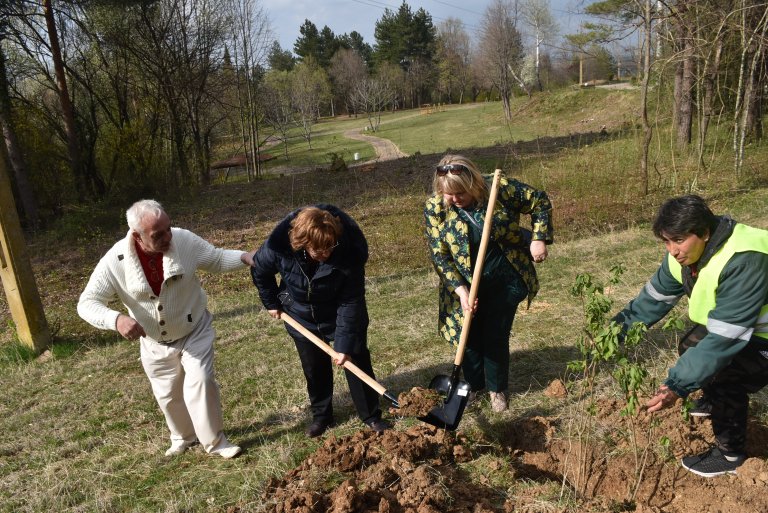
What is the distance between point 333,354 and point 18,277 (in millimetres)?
4745

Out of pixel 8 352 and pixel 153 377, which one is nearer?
pixel 153 377

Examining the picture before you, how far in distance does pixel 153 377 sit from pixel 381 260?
583cm

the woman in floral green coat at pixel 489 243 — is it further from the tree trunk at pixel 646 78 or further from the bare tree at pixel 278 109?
the bare tree at pixel 278 109

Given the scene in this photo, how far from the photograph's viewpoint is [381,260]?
354 inches

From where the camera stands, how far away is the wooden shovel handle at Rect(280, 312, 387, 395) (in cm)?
315

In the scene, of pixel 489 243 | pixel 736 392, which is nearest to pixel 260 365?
pixel 489 243

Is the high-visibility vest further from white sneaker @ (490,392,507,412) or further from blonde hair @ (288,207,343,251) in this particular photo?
blonde hair @ (288,207,343,251)

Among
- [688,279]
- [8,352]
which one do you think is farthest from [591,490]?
[8,352]

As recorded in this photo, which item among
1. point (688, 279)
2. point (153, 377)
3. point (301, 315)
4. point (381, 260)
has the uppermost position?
point (688, 279)

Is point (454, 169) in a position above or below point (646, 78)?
below

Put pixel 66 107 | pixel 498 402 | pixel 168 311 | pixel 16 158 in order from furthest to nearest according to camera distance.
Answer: pixel 66 107 → pixel 16 158 → pixel 498 402 → pixel 168 311

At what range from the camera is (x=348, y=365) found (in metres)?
3.21

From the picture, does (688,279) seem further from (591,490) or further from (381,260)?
(381,260)

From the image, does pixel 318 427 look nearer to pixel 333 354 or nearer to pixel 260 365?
pixel 333 354
